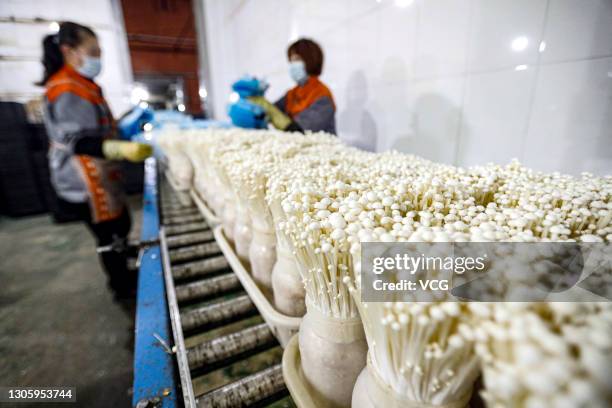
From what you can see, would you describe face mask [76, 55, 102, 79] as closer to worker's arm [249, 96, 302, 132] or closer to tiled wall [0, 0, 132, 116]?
worker's arm [249, 96, 302, 132]

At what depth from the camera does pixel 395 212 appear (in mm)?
485

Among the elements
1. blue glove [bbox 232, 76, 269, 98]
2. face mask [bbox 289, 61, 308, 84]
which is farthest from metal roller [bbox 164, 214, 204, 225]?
face mask [bbox 289, 61, 308, 84]

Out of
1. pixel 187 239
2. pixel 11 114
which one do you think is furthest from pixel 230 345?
pixel 11 114

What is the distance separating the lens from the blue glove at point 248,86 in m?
2.28

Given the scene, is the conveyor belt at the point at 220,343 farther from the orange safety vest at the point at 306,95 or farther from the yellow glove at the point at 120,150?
the orange safety vest at the point at 306,95

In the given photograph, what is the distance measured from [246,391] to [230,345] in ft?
0.59

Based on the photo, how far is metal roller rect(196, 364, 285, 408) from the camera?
673mm

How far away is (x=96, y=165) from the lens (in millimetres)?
2049

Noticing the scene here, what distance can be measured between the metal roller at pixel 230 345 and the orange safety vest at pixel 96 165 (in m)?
1.80

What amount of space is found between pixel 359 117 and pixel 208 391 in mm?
2029

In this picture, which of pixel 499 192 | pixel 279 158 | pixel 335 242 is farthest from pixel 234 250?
pixel 499 192

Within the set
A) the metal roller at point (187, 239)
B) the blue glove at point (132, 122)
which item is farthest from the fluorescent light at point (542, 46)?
the blue glove at point (132, 122)

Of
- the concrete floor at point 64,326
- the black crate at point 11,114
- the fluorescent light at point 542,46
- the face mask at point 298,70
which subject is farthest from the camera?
the black crate at point 11,114

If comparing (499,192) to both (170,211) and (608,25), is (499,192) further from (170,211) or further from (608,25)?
(170,211)
